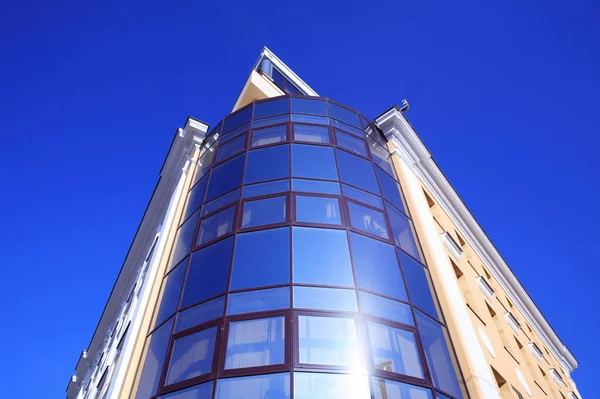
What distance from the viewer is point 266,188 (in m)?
10.2

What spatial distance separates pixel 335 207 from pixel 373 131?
4.56m

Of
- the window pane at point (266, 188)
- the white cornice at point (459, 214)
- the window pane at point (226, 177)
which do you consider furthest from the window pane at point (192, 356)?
the white cornice at point (459, 214)

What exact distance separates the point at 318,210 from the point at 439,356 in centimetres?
374

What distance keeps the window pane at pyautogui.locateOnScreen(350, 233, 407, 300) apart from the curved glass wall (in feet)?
0.09

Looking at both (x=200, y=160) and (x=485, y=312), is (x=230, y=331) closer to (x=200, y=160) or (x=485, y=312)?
(x=200, y=160)

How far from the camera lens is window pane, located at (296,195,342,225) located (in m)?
9.38

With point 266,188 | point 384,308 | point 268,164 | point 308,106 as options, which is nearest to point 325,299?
point 384,308

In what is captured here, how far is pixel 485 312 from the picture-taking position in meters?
13.5

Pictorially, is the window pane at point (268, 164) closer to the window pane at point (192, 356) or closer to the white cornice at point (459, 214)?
the window pane at point (192, 356)

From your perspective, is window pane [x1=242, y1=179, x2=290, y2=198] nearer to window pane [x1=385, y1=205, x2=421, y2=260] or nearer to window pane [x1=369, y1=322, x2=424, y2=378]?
window pane [x1=385, y1=205, x2=421, y2=260]

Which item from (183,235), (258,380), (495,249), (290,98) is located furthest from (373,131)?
(495,249)

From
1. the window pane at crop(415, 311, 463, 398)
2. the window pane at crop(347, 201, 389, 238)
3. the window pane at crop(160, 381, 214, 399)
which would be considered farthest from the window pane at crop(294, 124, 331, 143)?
the window pane at crop(160, 381, 214, 399)

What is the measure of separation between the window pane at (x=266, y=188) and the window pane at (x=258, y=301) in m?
2.75

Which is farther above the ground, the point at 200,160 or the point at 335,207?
the point at 200,160
